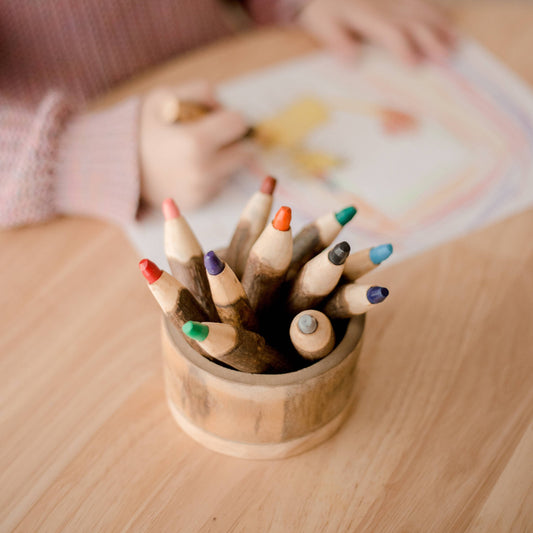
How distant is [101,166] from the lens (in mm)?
552

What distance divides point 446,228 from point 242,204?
176 millimetres

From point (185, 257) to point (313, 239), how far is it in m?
0.08

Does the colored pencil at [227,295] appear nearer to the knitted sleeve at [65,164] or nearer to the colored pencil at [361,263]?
the colored pencil at [361,263]

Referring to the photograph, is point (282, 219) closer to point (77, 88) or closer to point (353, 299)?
point (353, 299)

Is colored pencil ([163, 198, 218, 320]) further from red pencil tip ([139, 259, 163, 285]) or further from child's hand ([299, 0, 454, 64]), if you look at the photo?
child's hand ([299, 0, 454, 64])

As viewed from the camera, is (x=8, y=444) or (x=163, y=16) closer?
(x=8, y=444)

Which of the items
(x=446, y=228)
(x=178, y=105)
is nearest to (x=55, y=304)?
(x=178, y=105)

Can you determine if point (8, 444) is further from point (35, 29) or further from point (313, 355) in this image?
point (35, 29)

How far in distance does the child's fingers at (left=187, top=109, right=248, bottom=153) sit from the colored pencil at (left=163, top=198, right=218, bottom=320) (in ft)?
0.69

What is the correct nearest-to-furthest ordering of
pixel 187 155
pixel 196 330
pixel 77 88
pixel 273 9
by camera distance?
pixel 196 330, pixel 187 155, pixel 77 88, pixel 273 9

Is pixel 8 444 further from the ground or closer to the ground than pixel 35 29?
closer to the ground

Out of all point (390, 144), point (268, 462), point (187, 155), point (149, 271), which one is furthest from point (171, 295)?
point (390, 144)

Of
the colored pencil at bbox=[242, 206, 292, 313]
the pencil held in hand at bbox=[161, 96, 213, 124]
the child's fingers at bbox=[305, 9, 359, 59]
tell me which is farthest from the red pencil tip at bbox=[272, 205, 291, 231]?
the child's fingers at bbox=[305, 9, 359, 59]

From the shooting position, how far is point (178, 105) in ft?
1.78
